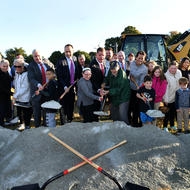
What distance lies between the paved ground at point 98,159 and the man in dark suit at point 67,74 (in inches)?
40.1

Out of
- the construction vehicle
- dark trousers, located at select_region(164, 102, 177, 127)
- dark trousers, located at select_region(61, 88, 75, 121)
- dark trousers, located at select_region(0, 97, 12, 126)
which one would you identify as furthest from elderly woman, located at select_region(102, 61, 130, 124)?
the construction vehicle

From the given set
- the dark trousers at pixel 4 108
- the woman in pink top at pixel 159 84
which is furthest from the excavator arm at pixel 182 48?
the dark trousers at pixel 4 108

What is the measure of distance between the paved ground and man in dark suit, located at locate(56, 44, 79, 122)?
1.02 metres

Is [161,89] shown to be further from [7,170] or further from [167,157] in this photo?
[7,170]

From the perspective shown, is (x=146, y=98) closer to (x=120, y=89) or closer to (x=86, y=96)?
(x=120, y=89)

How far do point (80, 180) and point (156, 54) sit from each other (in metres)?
5.22

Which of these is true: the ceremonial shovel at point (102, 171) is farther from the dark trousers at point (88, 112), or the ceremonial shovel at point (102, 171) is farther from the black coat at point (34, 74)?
the black coat at point (34, 74)

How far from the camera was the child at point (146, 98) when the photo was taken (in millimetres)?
3381

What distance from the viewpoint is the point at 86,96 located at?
353 centimetres

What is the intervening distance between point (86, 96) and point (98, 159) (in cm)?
151

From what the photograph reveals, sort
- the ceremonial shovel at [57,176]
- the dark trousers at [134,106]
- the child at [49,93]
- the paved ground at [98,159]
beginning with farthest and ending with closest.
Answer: the dark trousers at [134,106] → the child at [49,93] → the paved ground at [98,159] → the ceremonial shovel at [57,176]

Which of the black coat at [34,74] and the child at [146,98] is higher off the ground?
the black coat at [34,74]

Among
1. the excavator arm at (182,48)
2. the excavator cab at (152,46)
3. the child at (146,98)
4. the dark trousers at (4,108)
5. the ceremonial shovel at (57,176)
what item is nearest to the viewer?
the ceremonial shovel at (57,176)

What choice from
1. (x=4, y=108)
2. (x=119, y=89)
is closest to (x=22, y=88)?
(x=4, y=108)
